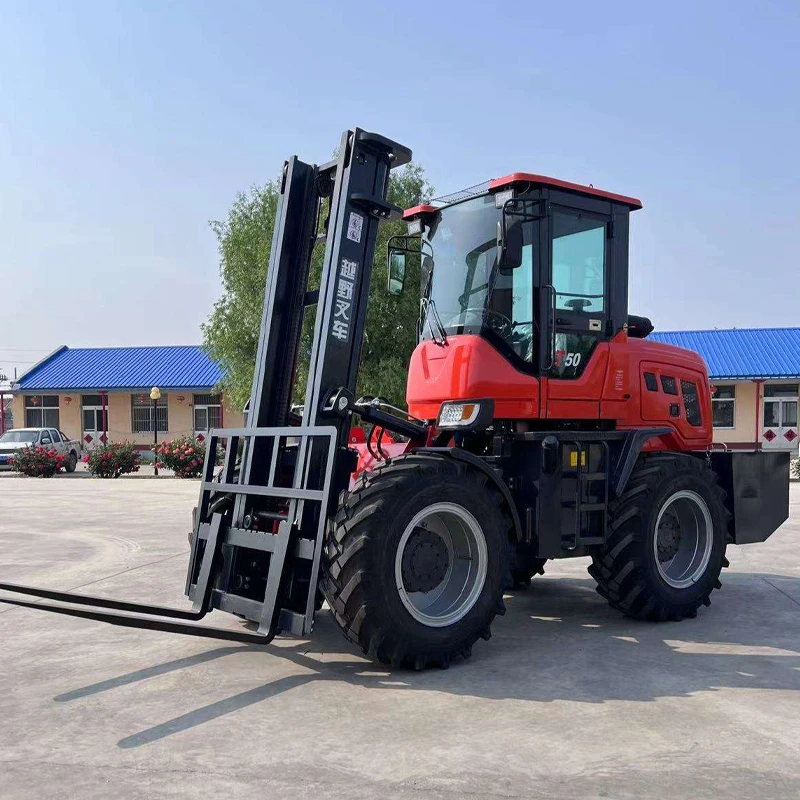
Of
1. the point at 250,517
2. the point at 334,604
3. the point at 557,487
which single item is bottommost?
the point at 334,604

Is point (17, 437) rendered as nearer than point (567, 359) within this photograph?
No

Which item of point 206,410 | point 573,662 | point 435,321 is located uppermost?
point 206,410

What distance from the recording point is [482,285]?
6426mm

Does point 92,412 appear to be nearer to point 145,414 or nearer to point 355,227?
point 145,414

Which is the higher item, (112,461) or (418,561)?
(112,461)

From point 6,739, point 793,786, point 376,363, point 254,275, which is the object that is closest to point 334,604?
point 6,739

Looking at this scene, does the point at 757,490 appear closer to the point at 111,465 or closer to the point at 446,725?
the point at 446,725

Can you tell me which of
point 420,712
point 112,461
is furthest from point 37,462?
point 420,712

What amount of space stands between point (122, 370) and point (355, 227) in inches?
1457

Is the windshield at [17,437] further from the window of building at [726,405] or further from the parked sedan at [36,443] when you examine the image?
the window of building at [726,405]

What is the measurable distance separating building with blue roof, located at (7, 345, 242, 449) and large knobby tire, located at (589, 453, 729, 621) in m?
32.1

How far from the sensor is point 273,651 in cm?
577

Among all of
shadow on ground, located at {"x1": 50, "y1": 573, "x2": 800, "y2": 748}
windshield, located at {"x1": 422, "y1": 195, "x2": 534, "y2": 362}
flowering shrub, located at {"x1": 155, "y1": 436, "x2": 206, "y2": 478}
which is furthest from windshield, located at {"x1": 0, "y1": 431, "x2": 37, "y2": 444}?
windshield, located at {"x1": 422, "y1": 195, "x2": 534, "y2": 362}

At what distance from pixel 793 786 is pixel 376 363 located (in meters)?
23.5
